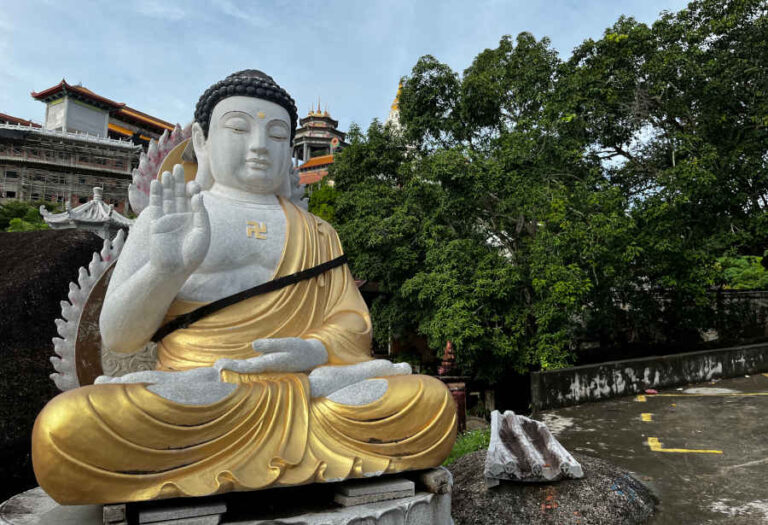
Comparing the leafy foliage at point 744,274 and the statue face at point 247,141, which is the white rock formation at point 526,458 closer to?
the statue face at point 247,141

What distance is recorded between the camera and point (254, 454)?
2686 mm

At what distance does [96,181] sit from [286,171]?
108 ft

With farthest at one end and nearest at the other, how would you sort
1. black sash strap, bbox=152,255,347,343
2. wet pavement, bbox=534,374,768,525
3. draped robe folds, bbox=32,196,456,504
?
1. wet pavement, bbox=534,374,768,525
2. black sash strap, bbox=152,255,347,343
3. draped robe folds, bbox=32,196,456,504

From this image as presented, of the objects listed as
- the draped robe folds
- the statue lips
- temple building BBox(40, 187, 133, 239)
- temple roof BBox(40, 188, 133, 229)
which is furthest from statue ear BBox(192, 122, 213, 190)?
temple building BBox(40, 187, 133, 239)

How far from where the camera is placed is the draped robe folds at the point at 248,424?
2.36 m

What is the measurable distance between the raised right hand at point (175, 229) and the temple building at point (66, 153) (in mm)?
31772

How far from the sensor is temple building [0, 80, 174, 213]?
30250 mm

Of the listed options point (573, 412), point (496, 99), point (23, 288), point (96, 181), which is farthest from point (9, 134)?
point (573, 412)

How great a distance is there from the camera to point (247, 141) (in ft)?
11.7

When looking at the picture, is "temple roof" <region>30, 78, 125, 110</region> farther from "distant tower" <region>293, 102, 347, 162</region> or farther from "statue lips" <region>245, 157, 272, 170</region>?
"statue lips" <region>245, 157, 272, 170</region>

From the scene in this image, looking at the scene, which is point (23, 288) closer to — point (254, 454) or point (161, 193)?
point (161, 193)

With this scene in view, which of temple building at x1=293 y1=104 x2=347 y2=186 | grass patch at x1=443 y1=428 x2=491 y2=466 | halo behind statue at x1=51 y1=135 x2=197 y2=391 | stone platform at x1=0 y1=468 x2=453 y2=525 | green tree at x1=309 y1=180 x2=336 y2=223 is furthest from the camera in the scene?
temple building at x1=293 y1=104 x2=347 y2=186

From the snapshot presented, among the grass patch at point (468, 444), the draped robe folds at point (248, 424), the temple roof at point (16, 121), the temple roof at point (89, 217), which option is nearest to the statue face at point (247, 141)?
the draped robe folds at point (248, 424)

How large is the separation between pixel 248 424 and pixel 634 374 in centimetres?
695
